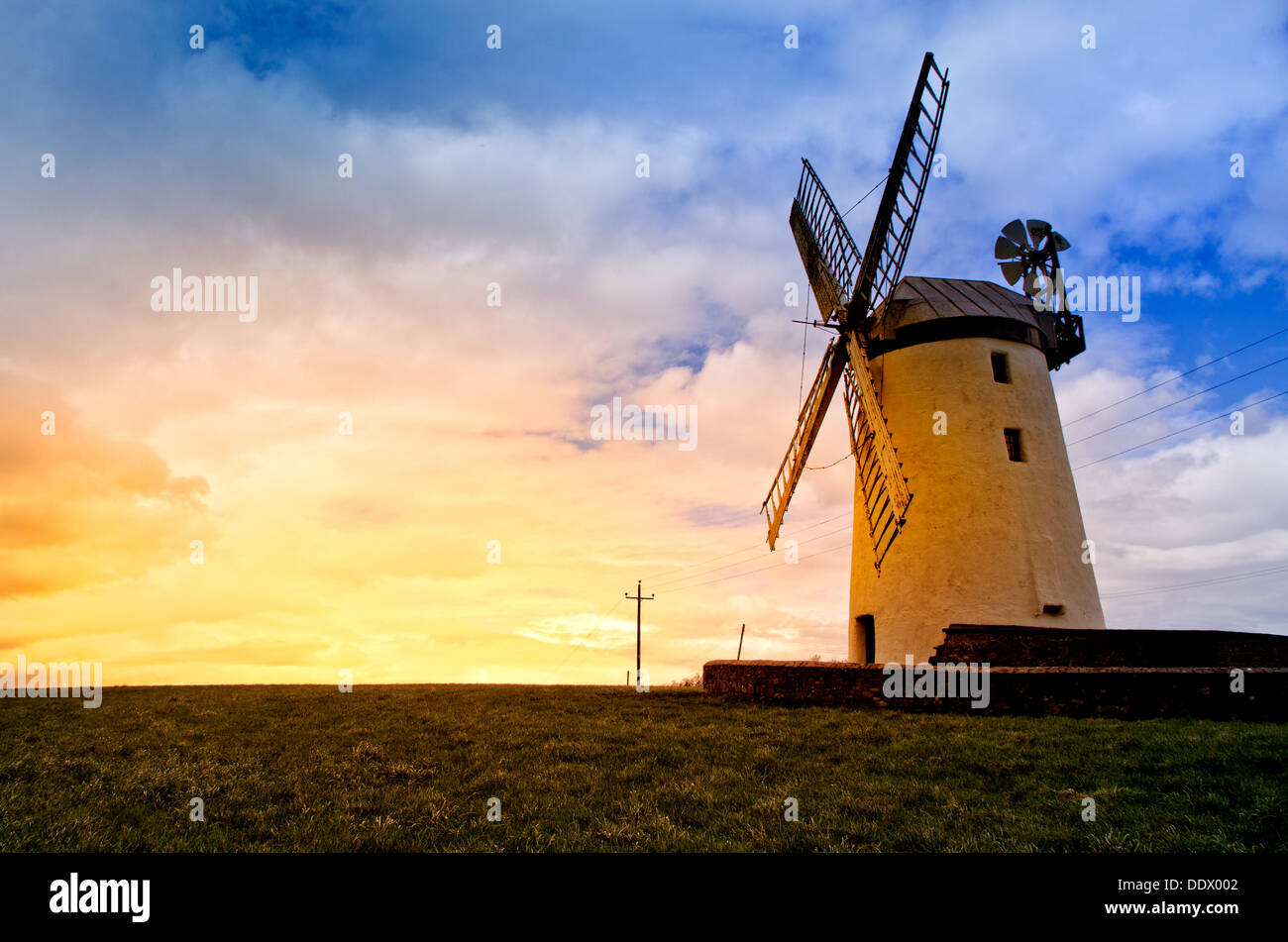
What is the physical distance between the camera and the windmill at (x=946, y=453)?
20359 mm

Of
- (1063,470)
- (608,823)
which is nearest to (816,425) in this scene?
(1063,470)

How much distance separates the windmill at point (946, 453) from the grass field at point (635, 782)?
6137 millimetres

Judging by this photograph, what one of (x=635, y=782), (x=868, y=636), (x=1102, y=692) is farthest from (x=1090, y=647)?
(x=635, y=782)

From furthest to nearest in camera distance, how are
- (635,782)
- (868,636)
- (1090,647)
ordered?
(868,636)
(1090,647)
(635,782)

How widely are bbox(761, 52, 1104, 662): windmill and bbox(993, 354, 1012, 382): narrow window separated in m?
0.04

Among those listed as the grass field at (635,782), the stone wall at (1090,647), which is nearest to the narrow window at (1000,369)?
the stone wall at (1090,647)

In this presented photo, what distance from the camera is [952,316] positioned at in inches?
883

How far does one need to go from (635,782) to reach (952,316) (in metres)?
18.2

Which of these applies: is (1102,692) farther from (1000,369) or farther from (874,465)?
(1000,369)

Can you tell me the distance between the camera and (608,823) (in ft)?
25.2

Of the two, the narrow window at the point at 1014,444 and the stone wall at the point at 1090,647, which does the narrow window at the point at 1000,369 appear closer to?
the narrow window at the point at 1014,444
